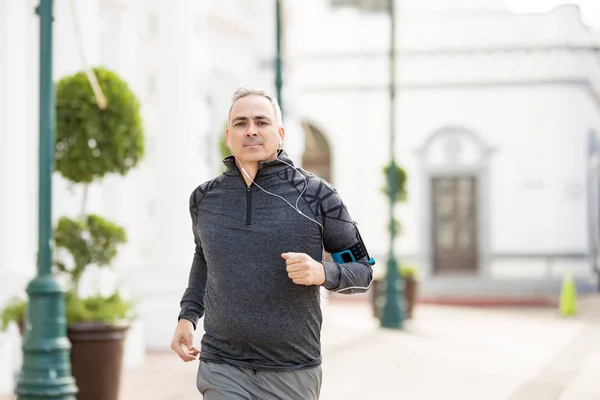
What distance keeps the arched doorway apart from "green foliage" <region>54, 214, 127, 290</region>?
2255 cm

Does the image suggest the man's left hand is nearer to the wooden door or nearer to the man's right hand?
the man's right hand

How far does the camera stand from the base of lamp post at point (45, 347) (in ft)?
25.6

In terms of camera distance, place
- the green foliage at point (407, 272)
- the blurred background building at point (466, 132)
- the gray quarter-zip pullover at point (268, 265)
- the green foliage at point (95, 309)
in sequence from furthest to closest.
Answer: the blurred background building at point (466, 132) → the green foliage at point (407, 272) → the green foliage at point (95, 309) → the gray quarter-zip pullover at point (268, 265)

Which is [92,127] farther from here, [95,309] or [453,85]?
[453,85]

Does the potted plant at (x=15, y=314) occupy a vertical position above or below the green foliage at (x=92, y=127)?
below

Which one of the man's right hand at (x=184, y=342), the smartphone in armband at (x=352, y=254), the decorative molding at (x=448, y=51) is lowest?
the man's right hand at (x=184, y=342)

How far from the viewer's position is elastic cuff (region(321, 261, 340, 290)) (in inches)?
176

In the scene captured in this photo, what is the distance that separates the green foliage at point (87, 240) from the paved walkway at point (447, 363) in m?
1.75

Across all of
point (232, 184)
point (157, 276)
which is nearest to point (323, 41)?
point (157, 276)

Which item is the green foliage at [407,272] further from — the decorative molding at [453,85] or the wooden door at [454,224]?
the decorative molding at [453,85]

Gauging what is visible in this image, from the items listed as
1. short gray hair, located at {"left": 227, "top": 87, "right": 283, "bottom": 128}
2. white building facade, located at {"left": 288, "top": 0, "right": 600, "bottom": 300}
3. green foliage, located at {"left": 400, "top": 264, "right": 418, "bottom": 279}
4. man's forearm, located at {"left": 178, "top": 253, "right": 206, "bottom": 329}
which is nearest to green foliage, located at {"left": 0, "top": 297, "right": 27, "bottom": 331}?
man's forearm, located at {"left": 178, "top": 253, "right": 206, "bottom": 329}

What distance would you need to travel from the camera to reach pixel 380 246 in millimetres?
32562

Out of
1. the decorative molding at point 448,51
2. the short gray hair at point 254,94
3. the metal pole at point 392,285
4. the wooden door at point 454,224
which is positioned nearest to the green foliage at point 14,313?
the short gray hair at point 254,94

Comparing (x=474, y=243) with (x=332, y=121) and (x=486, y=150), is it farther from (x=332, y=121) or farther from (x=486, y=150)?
(x=332, y=121)
